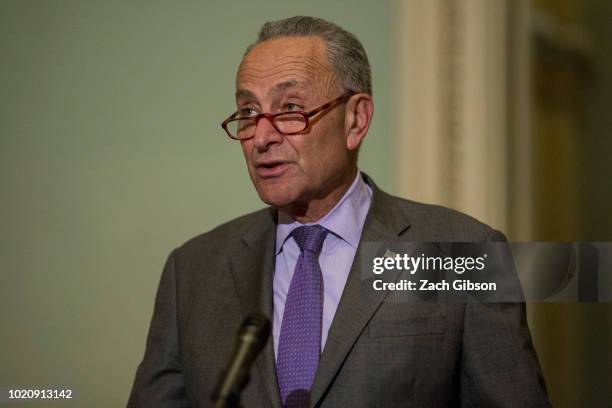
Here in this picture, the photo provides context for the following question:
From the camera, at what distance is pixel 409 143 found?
7.46ft

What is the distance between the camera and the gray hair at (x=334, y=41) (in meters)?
1.71

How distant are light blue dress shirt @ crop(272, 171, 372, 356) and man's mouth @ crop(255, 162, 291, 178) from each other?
0.17 m

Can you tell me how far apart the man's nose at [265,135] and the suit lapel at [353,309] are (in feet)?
0.94

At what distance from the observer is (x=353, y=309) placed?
160cm

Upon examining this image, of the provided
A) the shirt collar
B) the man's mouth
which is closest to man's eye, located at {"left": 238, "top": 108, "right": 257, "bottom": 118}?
the man's mouth

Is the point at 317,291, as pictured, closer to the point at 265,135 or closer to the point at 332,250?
the point at 332,250

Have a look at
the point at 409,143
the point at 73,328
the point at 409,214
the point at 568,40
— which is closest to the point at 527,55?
the point at 568,40

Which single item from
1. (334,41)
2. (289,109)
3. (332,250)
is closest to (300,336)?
(332,250)

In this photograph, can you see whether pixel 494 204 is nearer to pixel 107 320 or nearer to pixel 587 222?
pixel 587 222

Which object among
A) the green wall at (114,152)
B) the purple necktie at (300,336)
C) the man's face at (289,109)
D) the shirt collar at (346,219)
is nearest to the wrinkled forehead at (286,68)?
the man's face at (289,109)

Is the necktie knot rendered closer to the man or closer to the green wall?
the man

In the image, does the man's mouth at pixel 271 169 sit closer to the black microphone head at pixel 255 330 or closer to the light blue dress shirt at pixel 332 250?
the light blue dress shirt at pixel 332 250

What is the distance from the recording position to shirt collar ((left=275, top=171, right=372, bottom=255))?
5.69ft

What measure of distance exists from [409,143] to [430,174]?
111mm
